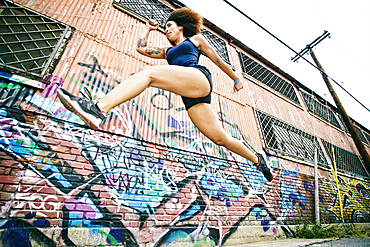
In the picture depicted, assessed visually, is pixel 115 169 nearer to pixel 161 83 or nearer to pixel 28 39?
pixel 161 83

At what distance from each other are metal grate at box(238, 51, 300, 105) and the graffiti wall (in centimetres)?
406

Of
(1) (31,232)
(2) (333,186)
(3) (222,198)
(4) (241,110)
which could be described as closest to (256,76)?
(4) (241,110)

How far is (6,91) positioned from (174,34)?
107 inches

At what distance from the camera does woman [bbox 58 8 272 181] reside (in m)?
1.12

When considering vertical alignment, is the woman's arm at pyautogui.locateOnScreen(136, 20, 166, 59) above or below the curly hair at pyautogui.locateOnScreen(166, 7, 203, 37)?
below

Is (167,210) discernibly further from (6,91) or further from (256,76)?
(256,76)

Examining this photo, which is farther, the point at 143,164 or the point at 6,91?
the point at 143,164

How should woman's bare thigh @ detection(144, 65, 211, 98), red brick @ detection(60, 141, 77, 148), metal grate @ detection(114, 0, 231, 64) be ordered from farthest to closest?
metal grate @ detection(114, 0, 231, 64) < red brick @ detection(60, 141, 77, 148) < woman's bare thigh @ detection(144, 65, 211, 98)

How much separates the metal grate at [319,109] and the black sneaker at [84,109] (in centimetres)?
1192

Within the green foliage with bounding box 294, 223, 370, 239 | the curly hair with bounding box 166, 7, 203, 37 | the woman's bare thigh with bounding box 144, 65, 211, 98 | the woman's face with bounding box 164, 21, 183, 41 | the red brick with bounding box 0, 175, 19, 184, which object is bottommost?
the green foliage with bounding box 294, 223, 370, 239

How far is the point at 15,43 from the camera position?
2855 millimetres

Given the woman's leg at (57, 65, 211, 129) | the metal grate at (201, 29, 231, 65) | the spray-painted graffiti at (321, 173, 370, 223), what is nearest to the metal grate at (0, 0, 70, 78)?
the woman's leg at (57, 65, 211, 129)

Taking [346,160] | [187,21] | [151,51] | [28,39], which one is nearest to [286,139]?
[346,160]

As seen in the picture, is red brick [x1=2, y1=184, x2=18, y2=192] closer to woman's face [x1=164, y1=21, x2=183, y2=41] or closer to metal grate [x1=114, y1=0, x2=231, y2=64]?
woman's face [x1=164, y1=21, x2=183, y2=41]
